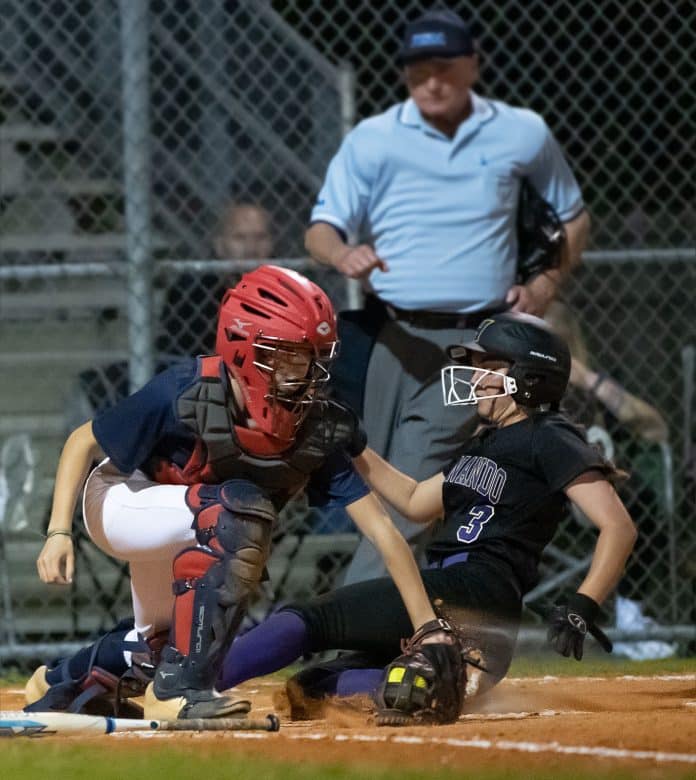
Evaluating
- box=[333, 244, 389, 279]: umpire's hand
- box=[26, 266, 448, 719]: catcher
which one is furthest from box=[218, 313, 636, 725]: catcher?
box=[333, 244, 389, 279]: umpire's hand

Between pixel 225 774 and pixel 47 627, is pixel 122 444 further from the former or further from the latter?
pixel 47 627

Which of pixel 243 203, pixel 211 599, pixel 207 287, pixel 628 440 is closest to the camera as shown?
pixel 211 599

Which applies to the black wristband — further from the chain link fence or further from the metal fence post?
the metal fence post

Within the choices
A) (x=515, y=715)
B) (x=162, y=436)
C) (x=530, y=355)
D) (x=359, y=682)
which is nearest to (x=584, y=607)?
(x=515, y=715)

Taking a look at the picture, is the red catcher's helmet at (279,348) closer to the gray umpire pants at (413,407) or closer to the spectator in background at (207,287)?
the gray umpire pants at (413,407)

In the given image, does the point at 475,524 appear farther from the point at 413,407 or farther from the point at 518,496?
the point at 413,407

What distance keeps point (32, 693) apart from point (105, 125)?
15.8 feet

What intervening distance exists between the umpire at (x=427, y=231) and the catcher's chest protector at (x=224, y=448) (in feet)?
5.44

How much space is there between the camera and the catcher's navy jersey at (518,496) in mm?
4852

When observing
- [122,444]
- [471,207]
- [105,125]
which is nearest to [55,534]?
[122,444]

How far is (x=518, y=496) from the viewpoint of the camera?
191 inches

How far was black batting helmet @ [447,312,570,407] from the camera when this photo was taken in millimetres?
4945

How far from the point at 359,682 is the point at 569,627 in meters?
0.65

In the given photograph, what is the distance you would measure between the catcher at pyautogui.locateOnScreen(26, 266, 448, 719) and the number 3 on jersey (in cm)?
52
